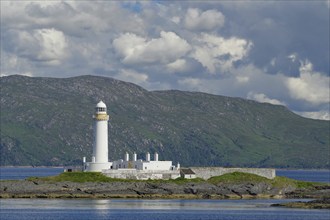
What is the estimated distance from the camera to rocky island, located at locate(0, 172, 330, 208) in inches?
4737

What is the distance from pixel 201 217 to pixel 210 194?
95.3ft

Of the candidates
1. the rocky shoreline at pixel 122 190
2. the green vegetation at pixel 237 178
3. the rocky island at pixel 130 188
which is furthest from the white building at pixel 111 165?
the green vegetation at pixel 237 178

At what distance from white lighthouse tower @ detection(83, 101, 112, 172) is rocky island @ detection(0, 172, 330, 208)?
3.25 metres

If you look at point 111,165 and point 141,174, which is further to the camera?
point 111,165

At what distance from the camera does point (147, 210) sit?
102688 millimetres

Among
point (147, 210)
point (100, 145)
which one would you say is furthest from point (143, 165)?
point (147, 210)

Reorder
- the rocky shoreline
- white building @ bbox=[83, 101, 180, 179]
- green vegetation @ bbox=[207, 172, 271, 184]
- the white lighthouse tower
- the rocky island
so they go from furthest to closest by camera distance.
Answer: the white lighthouse tower, green vegetation @ bbox=[207, 172, 271, 184], white building @ bbox=[83, 101, 180, 179], the rocky island, the rocky shoreline

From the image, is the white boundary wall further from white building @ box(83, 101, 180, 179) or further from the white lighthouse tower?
the white lighthouse tower

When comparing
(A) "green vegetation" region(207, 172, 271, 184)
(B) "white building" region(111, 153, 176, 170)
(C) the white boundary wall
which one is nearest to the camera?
(C) the white boundary wall

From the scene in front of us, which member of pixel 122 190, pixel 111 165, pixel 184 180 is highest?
pixel 111 165

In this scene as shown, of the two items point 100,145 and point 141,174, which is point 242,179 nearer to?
point 141,174

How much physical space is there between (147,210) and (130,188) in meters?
18.4

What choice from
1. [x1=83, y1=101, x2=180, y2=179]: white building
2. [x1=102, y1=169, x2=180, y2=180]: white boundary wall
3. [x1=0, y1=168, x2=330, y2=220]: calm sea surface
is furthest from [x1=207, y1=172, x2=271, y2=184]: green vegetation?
[x1=0, y1=168, x2=330, y2=220]: calm sea surface

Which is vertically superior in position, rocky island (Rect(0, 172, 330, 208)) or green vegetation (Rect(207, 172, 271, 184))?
green vegetation (Rect(207, 172, 271, 184))
